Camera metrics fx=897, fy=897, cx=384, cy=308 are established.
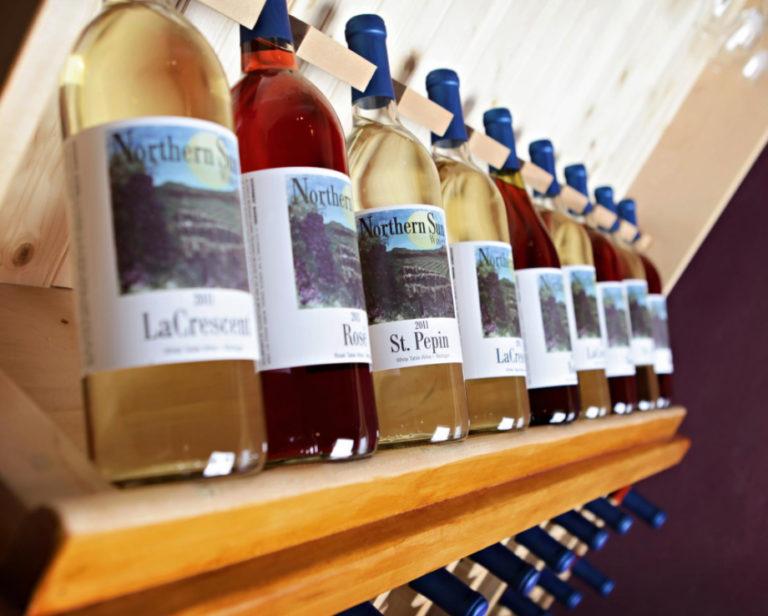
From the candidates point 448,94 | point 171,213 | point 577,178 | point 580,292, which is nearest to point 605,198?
point 577,178

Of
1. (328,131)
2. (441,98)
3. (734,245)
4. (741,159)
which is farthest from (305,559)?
(734,245)

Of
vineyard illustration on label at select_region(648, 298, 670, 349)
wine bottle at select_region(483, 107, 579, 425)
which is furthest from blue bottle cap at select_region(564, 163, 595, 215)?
wine bottle at select_region(483, 107, 579, 425)

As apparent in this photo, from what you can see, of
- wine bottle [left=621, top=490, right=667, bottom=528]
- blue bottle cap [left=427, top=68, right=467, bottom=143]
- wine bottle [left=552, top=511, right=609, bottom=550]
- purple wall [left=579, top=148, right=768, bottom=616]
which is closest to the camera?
blue bottle cap [left=427, top=68, right=467, bottom=143]

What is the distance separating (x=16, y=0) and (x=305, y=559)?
0.31 m

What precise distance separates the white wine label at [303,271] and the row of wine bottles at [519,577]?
0.77 feet

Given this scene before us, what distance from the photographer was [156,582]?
362 mm

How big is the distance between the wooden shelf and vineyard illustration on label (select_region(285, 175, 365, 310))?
102 millimetres

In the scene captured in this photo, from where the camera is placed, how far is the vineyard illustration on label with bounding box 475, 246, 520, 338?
796 mm

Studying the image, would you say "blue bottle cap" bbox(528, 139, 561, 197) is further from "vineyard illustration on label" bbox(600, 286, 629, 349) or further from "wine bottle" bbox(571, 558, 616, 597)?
"wine bottle" bbox(571, 558, 616, 597)

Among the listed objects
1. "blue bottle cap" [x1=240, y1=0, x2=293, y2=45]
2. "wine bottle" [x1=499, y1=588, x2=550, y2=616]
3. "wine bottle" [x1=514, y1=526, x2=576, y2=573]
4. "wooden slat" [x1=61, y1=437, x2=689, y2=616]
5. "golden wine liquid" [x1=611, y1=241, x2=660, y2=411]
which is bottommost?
"wine bottle" [x1=499, y1=588, x2=550, y2=616]

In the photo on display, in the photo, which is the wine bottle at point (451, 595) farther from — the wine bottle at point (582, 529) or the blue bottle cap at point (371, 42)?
the wine bottle at point (582, 529)

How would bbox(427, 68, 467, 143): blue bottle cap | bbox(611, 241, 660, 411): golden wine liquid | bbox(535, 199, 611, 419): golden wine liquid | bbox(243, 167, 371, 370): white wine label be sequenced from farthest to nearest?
Answer: bbox(611, 241, 660, 411): golden wine liquid → bbox(535, 199, 611, 419): golden wine liquid → bbox(427, 68, 467, 143): blue bottle cap → bbox(243, 167, 371, 370): white wine label

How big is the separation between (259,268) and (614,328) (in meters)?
0.76

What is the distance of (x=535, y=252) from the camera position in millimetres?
1059
